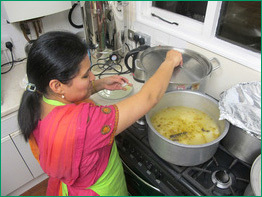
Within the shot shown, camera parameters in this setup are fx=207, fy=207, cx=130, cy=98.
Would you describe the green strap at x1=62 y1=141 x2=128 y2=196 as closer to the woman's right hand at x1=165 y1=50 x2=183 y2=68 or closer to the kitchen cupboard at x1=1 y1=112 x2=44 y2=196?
the woman's right hand at x1=165 y1=50 x2=183 y2=68

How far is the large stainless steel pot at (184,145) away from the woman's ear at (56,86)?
1.14 ft

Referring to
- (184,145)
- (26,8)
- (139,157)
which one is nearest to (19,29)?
(26,8)

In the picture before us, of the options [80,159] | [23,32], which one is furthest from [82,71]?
[23,32]

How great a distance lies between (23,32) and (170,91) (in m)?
1.13

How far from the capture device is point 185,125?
36.2 inches

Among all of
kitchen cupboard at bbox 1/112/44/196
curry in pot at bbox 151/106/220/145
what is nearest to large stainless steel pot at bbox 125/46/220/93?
curry in pot at bbox 151/106/220/145

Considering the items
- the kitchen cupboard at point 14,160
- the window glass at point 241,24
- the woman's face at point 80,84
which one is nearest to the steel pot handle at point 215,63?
the window glass at point 241,24

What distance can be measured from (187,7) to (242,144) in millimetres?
851

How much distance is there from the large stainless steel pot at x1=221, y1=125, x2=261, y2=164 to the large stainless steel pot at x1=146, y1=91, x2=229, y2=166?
45mm

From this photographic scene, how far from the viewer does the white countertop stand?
1142 millimetres

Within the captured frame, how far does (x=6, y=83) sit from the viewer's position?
51.5 inches

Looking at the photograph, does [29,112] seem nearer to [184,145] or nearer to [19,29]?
[184,145]

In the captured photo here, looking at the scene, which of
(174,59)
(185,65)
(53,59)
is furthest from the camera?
(185,65)

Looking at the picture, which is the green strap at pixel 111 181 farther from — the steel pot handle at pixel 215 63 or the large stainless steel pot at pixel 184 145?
the steel pot handle at pixel 215 63
